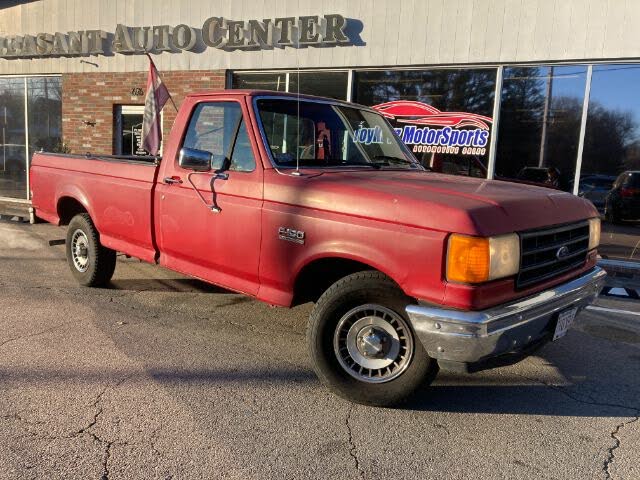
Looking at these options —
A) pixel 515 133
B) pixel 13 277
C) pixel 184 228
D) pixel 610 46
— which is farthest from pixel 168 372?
pixel 610 46

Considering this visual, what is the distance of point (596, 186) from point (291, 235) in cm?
661

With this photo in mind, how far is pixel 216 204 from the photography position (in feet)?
13.5

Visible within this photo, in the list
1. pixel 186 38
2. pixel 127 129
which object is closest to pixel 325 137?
pixel 186 38

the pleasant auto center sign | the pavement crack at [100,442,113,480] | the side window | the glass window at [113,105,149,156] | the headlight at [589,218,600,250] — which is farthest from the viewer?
the glass window at [113,105,149,156]

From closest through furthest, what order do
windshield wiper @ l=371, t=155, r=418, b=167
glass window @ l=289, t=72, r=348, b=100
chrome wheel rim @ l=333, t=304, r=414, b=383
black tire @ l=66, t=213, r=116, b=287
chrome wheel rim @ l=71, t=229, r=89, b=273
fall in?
chrome wheel rim @ l=333, t=304, r=414, b=383 → windshield wiper @ l=371, t=155, r=418, b=167 → black tire @ l=66, t=213, r=116, b=287 → chrome wheel rim @ l=71, t=229, r=89, b=273 → glass window @ l=289, t=72, r=348, b=100

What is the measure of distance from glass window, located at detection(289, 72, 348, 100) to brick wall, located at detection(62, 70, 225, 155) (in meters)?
2.47

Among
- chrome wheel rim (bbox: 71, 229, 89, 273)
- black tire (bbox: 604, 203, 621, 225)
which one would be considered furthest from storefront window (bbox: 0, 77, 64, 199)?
black tire (bbox: 604, 203, 621, 225)

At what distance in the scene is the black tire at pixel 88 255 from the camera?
5680 mm

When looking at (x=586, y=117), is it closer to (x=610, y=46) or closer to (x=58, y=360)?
(x=610, y=46)

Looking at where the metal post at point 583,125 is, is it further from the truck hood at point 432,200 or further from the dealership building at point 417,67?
the truck hood at point 432,200

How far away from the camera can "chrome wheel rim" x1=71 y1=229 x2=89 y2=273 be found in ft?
19.3

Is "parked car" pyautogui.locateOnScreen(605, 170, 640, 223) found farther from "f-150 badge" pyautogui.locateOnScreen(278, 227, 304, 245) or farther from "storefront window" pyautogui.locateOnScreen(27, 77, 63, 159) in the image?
"storefront window" pyautogui.locateOnScreen(27, 77, 63, 159)

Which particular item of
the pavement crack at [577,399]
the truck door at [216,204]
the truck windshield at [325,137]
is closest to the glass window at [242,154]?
the truck door at [216,204]

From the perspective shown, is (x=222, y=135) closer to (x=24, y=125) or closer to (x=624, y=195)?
(x=624, y=195)
